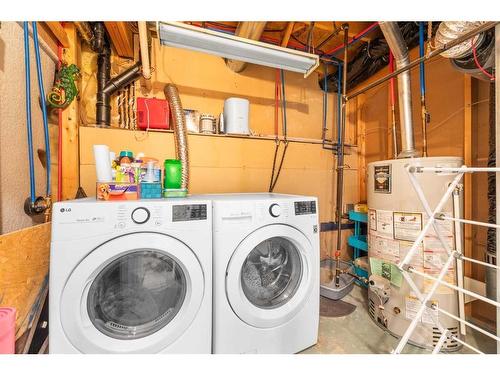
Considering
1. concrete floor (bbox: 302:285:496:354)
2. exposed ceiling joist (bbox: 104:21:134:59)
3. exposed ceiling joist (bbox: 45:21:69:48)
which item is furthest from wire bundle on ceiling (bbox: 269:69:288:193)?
exposed ceiling joist (bbox: 45:21:69:48)

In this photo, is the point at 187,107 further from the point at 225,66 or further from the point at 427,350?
the point at 427,350

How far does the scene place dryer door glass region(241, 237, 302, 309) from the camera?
3.77ft

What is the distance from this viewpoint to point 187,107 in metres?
1.93

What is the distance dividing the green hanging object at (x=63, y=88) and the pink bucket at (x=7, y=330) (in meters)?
1.15

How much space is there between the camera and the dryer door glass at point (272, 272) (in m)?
1.15

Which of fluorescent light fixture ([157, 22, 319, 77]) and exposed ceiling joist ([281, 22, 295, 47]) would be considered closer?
fluorescent light fixture ([157, 22, 319, 77])

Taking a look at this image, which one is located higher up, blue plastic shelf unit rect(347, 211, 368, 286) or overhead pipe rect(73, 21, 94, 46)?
overhead pipe rect(73, 21, 94, 46)

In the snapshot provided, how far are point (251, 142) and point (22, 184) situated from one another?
158 cm

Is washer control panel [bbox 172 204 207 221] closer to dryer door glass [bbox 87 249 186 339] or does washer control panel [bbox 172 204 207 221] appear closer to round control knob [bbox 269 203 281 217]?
dryer door glass [bbox 87 249 186 339]

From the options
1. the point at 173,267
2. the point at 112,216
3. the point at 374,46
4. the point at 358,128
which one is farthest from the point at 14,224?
the point at 358,128

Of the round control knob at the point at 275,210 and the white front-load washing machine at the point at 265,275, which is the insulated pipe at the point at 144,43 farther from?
the round control knob at the point at 275,210

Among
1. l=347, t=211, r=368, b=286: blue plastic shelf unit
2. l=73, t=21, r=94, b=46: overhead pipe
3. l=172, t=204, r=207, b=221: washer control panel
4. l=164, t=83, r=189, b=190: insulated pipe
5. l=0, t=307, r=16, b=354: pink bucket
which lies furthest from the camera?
l=347, t=211, r=368, b=286: blue plastic shelf unit

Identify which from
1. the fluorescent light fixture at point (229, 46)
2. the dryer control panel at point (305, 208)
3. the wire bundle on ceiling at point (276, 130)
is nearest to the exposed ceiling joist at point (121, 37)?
the fluorescent light fixture at point (229, 46)

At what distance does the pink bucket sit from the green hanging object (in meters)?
1.15
